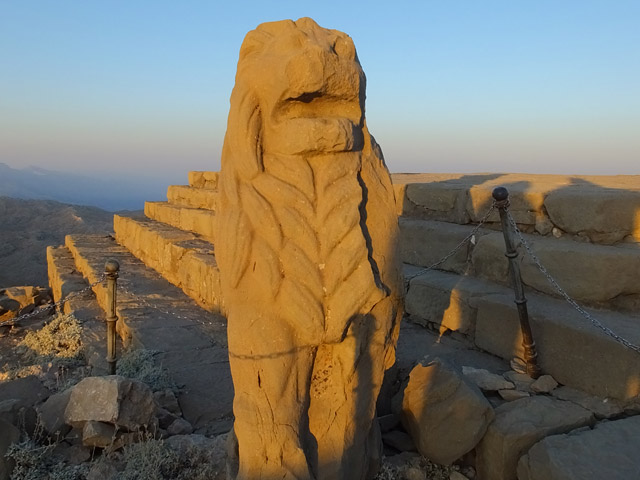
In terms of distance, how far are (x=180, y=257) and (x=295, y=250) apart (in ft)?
15.3

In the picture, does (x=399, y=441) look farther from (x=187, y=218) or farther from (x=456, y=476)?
(x=187, y=218)

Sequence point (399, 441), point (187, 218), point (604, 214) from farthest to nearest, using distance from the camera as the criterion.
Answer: point (187, 218) < point (604, 214) < point (399, 441)

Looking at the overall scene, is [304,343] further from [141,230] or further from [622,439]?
[141,230]

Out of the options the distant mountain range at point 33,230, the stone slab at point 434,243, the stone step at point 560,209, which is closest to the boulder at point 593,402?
the stone step at point 560,209

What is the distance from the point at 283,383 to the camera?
1.90 metres

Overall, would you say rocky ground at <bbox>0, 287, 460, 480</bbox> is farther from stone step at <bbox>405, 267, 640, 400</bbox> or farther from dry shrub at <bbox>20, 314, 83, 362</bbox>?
dry shrub at <bbox>20, 314, 83, 362</bbox>

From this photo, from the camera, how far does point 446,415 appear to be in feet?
8.16

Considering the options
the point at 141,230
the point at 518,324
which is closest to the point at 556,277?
the point at 518,324

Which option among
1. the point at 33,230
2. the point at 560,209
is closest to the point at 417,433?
the point at 560,209

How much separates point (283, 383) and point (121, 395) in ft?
4.12

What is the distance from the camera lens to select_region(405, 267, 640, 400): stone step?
2.60m

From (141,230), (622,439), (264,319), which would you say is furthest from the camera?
(141,230)

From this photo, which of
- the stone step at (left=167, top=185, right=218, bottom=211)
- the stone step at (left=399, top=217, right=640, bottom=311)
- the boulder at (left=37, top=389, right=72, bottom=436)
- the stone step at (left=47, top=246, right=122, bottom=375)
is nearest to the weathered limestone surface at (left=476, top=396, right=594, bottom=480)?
the stone step at (left=399, top=217, right=640, bottom=311)

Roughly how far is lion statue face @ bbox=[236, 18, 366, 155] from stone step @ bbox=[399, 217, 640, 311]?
2.91 feet
